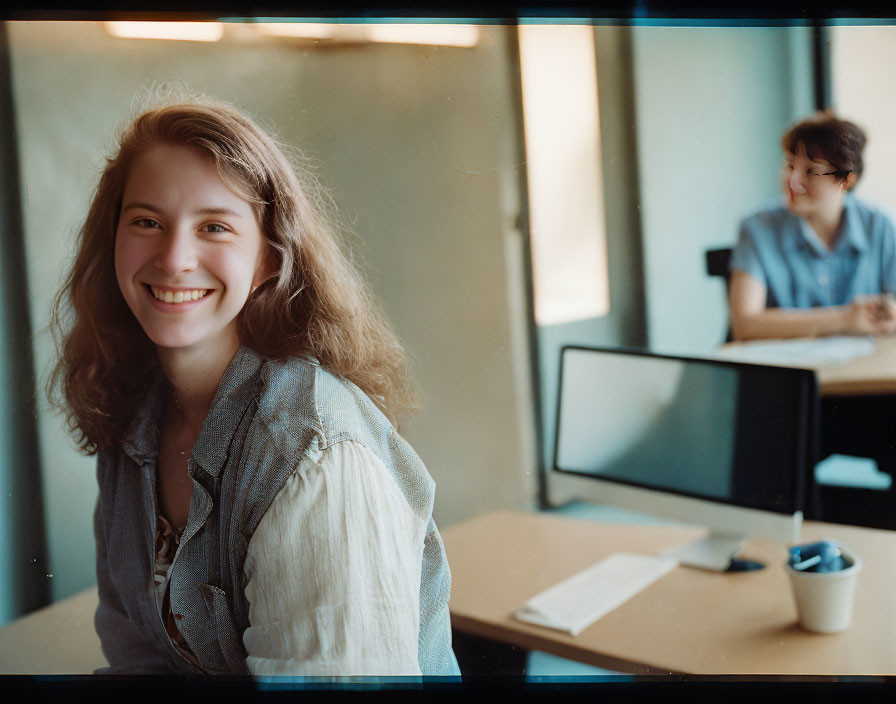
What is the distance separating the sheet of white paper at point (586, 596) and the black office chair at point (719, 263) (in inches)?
13.7

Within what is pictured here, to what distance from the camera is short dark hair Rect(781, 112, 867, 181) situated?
80cm

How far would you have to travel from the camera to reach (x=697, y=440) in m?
0.99

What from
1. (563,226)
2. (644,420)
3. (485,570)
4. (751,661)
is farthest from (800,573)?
(563,226)

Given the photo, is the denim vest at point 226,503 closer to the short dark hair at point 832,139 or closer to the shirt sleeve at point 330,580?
the shirt sleeve at point 330,580

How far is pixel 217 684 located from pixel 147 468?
0.23 meters

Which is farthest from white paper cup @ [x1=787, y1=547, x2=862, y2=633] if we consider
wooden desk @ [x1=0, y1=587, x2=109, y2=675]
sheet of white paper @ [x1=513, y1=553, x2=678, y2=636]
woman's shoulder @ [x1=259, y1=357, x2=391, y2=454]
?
wooden desk @ [x1=0, y1=587, x2=109, y2=675]

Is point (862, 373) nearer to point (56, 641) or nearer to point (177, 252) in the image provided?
point (177, 252)

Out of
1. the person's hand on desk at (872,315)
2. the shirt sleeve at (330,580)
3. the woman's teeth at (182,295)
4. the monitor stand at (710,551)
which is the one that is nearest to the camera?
the shirt sleeve at (330,580)

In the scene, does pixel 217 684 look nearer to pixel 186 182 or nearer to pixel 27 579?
pixel 27 579

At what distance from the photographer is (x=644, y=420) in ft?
3.23

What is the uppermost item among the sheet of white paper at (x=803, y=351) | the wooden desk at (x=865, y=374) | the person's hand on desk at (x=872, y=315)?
the person's hand on desk at (x=872, y=315)

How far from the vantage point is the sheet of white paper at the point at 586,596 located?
86 cm

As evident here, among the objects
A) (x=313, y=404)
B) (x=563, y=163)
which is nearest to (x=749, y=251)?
(x=563, y=163)

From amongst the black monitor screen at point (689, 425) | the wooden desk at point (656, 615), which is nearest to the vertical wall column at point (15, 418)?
the wooden desk at point (656, 615)
